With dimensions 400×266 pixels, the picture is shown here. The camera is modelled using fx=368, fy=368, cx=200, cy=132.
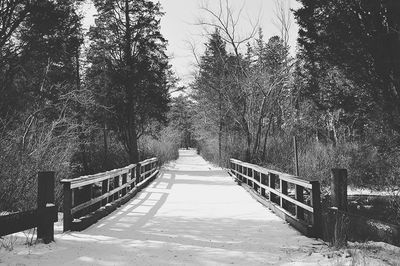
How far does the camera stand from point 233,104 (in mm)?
22734

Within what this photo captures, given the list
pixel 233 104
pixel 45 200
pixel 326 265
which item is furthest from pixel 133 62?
pixel 326 265

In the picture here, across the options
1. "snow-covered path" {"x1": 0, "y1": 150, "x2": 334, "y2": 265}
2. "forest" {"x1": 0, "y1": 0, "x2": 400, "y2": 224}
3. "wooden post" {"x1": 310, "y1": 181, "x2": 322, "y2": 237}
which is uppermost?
"forest" {"x1": 0, "y1": 0, "x2": 400, "y2": 224}

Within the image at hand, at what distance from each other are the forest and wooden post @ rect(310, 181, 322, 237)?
4873mm

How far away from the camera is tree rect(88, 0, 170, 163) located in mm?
23156

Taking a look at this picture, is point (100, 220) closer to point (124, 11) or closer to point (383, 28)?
point (383, 28)

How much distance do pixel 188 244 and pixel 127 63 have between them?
19285 mm

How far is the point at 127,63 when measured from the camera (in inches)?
925

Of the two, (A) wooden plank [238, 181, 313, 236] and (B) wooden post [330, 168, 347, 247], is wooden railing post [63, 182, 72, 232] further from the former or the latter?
(B) wooden post [330, 168, 347, 247]

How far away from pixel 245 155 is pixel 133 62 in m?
9.27

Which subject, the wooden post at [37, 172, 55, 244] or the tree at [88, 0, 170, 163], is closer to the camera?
the wooden post at [37, 172, 55, 244]

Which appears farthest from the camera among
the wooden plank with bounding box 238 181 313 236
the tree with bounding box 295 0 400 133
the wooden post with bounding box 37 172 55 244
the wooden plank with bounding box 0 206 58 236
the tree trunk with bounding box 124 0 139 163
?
the tree trunk with bounding box 124 0 139 163

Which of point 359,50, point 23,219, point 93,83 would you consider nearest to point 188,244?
point 23,219

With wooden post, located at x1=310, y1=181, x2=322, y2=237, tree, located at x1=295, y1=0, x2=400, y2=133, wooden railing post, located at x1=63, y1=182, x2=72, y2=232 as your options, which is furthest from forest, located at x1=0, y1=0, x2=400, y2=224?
wooden post, located at x1=310, y1=181, x2=322, y2=237

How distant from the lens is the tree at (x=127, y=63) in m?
23.2
